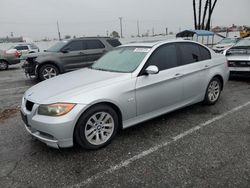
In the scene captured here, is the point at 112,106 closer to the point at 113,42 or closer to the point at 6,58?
the point at 113,42

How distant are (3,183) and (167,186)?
1.93m

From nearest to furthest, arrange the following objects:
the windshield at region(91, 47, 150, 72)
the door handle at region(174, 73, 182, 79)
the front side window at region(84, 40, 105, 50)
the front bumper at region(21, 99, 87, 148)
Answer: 1. the front bumper at region(21, 99, 87, 148)
2. the windshield at region(91, 47, 150, 72)
3. the door handle at region(174, 73, 182, 79)
4. the front side window at region(84, 40, 105, 50)

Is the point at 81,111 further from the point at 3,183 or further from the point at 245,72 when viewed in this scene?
the point at 245,72

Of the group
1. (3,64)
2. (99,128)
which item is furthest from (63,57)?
(3,64)

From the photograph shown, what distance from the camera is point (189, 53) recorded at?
4.46 meters

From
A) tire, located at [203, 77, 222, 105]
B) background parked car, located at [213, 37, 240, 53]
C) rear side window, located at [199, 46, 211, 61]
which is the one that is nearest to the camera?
rear side window, located at [199, 46, 211, 61]

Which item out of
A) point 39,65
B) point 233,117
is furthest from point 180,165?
point 39,65

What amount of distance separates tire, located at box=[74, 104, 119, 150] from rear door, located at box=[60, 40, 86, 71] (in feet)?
19.2

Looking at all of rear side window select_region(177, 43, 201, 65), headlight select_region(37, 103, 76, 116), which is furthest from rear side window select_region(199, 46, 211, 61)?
headlight select_region(37, 103, 76, 116)

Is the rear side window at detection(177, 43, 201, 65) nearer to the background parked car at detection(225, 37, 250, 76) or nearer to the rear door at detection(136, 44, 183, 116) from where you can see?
the rear door at detection(136, 44, 183, 116)

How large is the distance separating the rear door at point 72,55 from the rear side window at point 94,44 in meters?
0.25

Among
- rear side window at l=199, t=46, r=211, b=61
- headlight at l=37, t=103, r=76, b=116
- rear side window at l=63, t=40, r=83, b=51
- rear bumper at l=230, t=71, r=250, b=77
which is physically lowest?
rear bumper at l=230, t=71, r=250, b=77

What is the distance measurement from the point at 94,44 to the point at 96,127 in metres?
6.65

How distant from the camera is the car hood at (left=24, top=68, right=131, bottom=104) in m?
3.02
